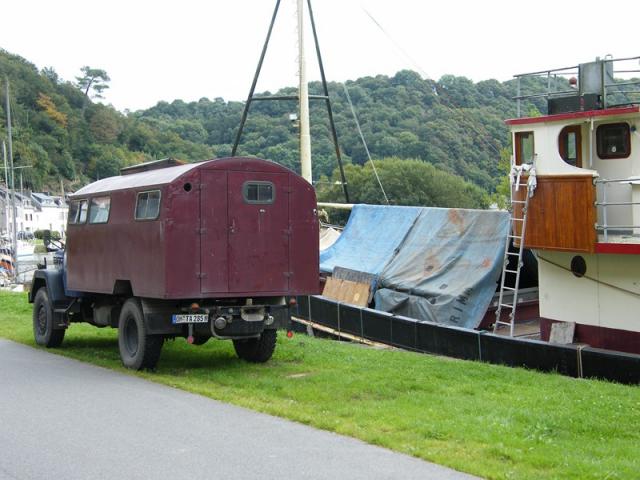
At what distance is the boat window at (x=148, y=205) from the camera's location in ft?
39.7

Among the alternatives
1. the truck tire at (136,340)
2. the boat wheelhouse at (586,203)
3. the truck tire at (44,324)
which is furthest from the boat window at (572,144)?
the truck tire at (44,324)

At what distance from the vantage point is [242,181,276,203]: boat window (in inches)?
488

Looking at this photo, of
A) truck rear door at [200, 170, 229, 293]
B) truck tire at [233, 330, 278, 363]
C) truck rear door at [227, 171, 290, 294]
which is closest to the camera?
truck rear door at [200, 170, 229, 293]

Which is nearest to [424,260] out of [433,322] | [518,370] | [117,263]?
[433,322]

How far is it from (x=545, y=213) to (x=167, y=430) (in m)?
8.65

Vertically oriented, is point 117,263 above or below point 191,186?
below

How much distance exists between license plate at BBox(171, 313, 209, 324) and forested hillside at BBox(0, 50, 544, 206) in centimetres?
2243

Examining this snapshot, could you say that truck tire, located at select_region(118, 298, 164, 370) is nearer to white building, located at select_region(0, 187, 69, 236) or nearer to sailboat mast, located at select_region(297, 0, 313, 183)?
sailboat mast, located at select_region(297, 0, 313, 183)

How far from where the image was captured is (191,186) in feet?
39.2

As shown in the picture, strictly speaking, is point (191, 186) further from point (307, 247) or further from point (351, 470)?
point (351, 470)

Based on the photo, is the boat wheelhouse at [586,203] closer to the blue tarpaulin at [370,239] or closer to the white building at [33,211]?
the blue tarpaulin at [370,239]

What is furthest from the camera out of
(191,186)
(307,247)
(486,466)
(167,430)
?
(307,247)

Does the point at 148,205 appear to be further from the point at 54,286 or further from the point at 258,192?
the point at 54,286

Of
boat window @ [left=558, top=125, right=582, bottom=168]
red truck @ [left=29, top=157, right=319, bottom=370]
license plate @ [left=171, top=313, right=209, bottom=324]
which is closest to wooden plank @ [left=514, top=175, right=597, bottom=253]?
boat window @ [left=558, top=125, right=582, bottom=168]
